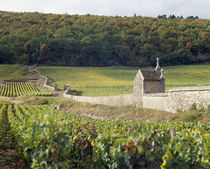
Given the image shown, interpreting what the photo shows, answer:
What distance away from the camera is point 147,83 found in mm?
28547

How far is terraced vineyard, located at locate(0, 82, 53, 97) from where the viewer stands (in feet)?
192

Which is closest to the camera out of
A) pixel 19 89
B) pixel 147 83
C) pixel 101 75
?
pixel 147 83

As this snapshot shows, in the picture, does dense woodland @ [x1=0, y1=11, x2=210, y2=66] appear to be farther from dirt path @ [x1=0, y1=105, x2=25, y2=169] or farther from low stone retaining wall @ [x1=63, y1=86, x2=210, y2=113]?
dirt path @ [x1=0, y1=105, x2=25, y2=169]

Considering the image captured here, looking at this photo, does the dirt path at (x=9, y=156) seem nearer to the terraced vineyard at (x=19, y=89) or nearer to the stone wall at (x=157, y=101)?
the stone wall at (x=157, y=101)

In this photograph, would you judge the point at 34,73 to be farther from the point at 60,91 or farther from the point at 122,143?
the point at 122,143

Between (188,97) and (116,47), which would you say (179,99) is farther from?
(116,47)

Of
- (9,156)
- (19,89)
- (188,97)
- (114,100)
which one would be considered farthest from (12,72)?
(9,156)

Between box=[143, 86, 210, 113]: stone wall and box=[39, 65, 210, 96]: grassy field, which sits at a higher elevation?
box=[39, 65, 210, 96]: grassy field

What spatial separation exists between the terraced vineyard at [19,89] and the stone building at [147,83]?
29.6m

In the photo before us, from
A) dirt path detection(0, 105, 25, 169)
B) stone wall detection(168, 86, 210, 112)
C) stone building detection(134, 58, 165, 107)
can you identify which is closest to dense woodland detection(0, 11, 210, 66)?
stone building detection(134, 58, 165, 107)

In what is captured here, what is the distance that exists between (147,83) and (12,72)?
63035mm

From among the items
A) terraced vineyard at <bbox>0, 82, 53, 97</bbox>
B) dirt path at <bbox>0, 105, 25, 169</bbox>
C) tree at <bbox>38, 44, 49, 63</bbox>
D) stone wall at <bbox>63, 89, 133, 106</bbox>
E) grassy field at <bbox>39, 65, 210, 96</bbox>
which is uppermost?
tree at <bbox>38, 44, 49, 63</bbox>

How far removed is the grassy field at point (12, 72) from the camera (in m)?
77.4

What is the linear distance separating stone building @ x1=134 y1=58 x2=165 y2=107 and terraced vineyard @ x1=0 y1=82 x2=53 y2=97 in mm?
29582
